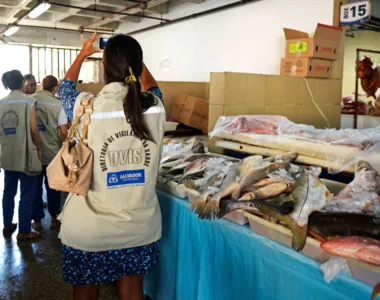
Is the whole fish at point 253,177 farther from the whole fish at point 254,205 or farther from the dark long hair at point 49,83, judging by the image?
the dark long hair at point 49,83

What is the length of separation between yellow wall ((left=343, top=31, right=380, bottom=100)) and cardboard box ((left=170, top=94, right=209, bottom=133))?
9.32 ft

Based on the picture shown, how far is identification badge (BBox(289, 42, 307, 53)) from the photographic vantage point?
390cm

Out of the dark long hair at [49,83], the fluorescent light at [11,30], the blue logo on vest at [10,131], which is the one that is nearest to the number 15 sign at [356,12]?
the dark long hair at [49,83]

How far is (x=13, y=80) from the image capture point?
11.3 ft

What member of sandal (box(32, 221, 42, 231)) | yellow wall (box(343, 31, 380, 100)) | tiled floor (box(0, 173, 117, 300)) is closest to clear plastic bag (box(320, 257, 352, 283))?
tiled floor (box(0, 173, 117, 300))

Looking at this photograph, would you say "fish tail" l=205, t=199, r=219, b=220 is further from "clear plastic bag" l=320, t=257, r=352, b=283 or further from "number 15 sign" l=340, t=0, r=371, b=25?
"number 15 sign" l=340, t=0, r=371, b=25

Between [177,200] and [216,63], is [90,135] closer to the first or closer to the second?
[177,200]

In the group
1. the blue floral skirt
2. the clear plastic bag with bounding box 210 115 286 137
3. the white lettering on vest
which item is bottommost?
the blue floral skirt

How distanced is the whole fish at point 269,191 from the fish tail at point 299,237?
246mm

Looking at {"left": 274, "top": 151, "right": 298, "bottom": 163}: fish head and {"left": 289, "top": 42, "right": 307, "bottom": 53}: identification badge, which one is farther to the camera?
{"left": 289, "top": 42, "right": 307, "bottom": 53}: identification badge

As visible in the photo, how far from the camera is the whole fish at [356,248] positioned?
114 centimetres

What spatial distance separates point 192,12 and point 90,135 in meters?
6.66

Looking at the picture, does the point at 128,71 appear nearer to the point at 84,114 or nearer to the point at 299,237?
the point at 84,114

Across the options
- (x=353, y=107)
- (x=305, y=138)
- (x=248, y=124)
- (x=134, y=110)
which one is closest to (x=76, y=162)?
(x=134, y=110)
